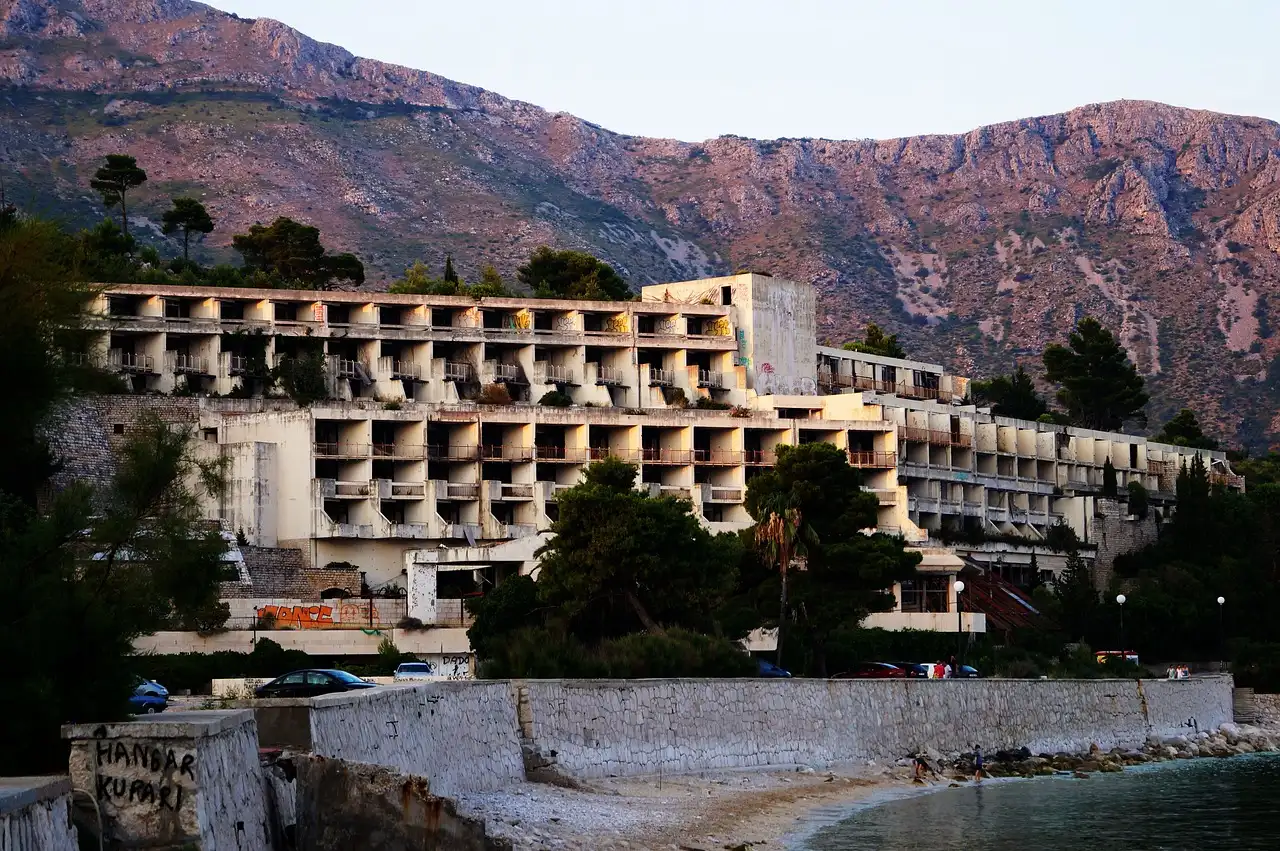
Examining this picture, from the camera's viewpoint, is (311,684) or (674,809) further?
(311,684)

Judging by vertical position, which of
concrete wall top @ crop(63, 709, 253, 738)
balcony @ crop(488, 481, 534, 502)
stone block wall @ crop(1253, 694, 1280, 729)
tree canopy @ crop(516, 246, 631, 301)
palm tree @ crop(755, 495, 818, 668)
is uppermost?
tree canopy @ crop(516, 246, 631, 301)

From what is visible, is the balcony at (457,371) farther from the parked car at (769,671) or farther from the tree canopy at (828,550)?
the parked car at (769,671)

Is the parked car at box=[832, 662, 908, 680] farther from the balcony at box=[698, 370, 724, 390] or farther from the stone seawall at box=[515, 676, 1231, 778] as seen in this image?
the balcony at box=[698, 370, 724, 390]

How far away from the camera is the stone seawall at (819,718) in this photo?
137 ft

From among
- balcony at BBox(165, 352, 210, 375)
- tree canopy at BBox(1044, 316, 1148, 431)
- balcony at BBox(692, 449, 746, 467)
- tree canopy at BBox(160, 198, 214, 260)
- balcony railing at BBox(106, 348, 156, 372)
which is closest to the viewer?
balcony railing at BBox(106, 348, 156, 372)

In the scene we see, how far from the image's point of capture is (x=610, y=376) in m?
104

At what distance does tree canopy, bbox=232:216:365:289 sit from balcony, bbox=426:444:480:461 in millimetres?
28987

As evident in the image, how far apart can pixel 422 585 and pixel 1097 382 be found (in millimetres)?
70906

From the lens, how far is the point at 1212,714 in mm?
76438

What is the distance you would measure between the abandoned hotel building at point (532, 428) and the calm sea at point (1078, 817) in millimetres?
25091

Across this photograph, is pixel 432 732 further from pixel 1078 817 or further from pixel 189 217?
pixel 189 217

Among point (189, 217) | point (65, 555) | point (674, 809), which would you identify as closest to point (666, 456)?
point (189, 217)

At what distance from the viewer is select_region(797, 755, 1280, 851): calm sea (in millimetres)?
40719

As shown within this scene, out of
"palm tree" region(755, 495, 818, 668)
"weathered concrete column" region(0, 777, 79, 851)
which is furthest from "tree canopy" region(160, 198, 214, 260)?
"weathered concrete column" region(0, 777, 79, 851)
